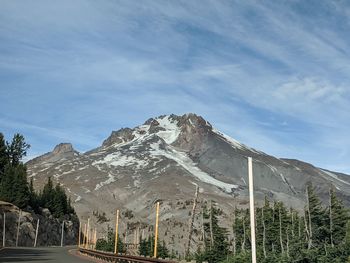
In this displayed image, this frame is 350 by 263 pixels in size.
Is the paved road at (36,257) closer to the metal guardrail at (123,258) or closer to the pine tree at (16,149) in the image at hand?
the metal guardrail at (123,258)

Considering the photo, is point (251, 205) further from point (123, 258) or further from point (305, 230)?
point (305, 230)

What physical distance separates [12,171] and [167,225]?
61.5 meters

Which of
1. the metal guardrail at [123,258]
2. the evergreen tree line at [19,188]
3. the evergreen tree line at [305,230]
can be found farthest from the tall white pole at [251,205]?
the evergreen tree line at [19,188]

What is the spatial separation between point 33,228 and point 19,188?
959 centimetres

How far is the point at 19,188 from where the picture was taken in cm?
11225

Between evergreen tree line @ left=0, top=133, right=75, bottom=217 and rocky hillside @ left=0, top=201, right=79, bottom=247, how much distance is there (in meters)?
3.63

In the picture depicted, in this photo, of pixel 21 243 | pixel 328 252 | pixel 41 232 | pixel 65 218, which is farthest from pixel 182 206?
pixel 328 252

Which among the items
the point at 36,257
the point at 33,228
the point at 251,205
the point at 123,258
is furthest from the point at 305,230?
the point at 251,205

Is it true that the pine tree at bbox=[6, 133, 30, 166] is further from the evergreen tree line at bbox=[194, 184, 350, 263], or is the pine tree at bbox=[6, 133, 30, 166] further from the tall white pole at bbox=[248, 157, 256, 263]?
the tall white pole at bbox=[248, 157, 256, 263]

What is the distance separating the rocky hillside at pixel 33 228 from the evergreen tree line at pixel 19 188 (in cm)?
363

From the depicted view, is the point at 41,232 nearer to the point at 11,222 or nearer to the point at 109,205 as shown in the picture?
the point at 11,222

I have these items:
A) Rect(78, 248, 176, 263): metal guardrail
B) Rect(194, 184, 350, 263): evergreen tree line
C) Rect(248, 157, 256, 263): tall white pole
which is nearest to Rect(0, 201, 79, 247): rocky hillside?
Rect(194, 184, 350, 263): evergreen tree line

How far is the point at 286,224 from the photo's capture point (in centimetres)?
9762

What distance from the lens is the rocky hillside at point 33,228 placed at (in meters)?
97.1
